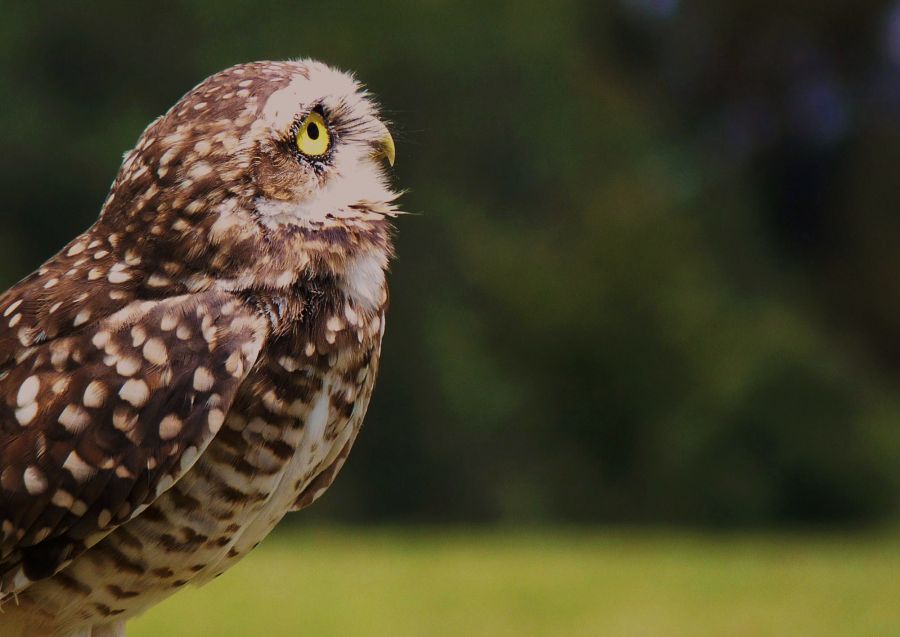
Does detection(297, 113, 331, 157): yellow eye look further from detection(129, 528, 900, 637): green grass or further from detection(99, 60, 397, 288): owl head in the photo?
detection(129, 528, 900, 637): green grass

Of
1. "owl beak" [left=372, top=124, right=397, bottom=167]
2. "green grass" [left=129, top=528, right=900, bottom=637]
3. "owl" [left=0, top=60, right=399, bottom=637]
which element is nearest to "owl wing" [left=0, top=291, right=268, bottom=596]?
"owl" [left=0, top=60, right=399, bottom=637]

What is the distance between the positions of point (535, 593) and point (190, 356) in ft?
13.1

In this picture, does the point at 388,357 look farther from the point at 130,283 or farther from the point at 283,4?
the point at 130,283

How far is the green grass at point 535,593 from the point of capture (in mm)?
5051

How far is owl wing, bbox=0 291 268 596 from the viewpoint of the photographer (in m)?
1.87

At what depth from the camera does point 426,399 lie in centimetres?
1141

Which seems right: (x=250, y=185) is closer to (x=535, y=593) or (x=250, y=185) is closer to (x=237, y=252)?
(x=237, y=252)

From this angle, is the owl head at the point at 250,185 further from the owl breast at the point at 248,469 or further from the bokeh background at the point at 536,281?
the bokeh background at the point at 536,281

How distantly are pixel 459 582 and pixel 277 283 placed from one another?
13.5 ft

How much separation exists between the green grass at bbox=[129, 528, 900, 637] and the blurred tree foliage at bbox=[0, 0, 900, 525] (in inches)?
164

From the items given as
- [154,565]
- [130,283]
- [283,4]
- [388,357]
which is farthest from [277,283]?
[283,4]

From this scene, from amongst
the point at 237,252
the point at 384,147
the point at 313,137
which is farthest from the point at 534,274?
the point at 237,252

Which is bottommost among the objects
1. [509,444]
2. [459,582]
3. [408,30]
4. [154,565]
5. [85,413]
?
[509,444]

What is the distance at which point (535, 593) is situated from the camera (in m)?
5.64
